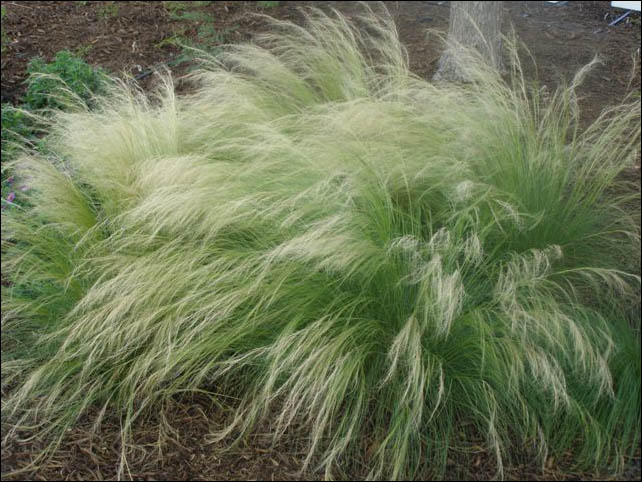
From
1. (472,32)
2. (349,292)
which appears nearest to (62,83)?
(472,32)

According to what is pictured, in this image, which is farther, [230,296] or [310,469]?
[230,296]

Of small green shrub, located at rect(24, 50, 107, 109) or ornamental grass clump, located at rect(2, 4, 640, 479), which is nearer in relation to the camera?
ornamental grass clump, located at rect(2, 4, 640, 479)

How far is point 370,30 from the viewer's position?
645cm

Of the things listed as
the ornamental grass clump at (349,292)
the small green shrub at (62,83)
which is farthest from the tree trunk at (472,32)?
the small green shrub at (62,83)

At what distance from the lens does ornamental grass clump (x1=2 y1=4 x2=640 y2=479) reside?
2623 millimetres

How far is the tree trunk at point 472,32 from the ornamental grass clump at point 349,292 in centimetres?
152

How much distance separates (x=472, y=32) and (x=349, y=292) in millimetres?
2935

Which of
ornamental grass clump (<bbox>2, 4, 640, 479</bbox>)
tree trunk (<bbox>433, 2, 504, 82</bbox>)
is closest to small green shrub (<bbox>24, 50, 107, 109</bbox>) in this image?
ornamental grass clump (<bbox>2, 4, 640, 479</bbox>)

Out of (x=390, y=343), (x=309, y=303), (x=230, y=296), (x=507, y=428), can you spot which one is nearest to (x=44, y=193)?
(x=230, y=296)

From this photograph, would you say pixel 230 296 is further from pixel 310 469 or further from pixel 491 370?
pixel 491 370

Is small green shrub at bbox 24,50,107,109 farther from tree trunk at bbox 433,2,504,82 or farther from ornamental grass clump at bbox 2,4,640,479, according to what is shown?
tree trunk at bbox 433,2,504,82

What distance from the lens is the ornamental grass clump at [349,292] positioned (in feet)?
8.61

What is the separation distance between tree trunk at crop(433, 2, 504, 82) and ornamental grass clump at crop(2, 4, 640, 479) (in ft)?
4.98

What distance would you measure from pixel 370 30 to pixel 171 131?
3298mm
